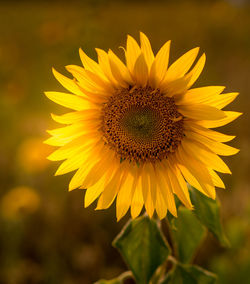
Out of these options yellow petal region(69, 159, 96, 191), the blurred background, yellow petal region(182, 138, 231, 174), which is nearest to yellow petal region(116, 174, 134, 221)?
yellow petal region(69, 159, 96, 191)

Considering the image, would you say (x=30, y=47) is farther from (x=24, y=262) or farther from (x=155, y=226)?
(x=155, y=226)

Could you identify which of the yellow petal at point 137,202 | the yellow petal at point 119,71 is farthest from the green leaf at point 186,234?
the yellow petal at point 119,71

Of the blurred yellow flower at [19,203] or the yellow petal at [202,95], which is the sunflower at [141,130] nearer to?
the yellow petal at [202,95]

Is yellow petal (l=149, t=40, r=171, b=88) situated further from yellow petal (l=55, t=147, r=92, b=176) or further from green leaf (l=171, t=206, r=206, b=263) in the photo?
green leaf (l=171, t=206, r=206, b=263)

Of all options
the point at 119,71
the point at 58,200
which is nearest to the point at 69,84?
the point at 119,71

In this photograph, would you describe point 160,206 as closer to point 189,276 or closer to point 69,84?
point 189,276

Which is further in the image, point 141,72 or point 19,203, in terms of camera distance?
point 19,203
